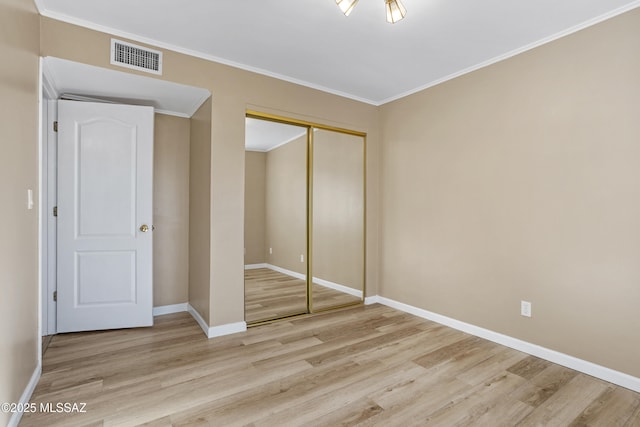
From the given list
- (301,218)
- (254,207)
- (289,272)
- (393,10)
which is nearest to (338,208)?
(301,218)

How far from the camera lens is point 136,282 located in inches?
128

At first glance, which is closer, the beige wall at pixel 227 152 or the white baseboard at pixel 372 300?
the beige wall at pixel 227 152

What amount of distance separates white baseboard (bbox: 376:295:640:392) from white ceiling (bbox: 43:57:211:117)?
10.7 ft

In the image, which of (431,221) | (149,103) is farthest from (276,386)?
(149,103)

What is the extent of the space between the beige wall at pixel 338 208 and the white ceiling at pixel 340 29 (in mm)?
933

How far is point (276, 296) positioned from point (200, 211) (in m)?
1.24

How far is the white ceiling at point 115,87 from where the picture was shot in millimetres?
2622

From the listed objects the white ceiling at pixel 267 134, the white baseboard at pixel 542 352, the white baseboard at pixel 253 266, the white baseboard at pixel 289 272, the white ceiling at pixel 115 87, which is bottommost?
the white baseboard at pixel 542 352

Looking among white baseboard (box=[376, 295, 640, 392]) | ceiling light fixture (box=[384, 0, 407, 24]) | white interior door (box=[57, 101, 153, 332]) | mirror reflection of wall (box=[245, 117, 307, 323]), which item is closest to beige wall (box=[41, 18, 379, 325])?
mirror reflection of wall (box=[245, 117, 307, 323])

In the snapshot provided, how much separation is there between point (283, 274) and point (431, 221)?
1.75m

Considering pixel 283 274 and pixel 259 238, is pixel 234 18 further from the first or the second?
pixel 283 274

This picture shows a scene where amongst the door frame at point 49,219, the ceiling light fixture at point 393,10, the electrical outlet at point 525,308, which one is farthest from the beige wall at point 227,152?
the electrical outlet at point 525,308

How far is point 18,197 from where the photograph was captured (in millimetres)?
1831

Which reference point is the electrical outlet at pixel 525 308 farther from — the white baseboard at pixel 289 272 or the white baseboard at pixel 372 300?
the white baseboard at pixel 289 272
